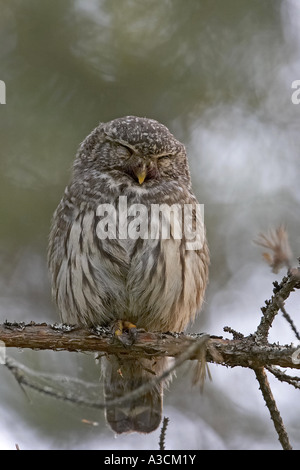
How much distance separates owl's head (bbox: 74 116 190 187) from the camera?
458cm

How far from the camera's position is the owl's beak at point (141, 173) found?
447cm

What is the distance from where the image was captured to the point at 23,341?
3770 mm

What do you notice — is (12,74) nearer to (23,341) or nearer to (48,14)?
(48,14)

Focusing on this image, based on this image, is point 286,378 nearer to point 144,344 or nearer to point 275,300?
point 275,300

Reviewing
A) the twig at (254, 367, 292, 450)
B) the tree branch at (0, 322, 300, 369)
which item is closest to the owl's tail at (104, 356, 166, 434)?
→ the tree branch at (0, 322, 300, 369)

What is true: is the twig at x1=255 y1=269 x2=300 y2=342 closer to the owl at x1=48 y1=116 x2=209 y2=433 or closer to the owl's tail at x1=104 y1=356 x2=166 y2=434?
the owl at x1=48 y1=116 x2=209 y2=433

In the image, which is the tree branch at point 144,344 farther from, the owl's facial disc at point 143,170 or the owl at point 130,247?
the owl's facial disc at point 143,170

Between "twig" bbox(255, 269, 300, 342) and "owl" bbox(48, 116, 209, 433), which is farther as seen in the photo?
"owl" bbox(48, 116, 209, 433)

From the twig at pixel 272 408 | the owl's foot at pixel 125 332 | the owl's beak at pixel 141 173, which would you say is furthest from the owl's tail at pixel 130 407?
the twig at pixel 272 408

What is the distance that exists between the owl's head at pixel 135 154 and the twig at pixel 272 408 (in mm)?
1563

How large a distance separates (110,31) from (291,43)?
1.52m

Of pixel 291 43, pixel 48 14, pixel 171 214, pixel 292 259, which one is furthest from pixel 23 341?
pixel 291 43

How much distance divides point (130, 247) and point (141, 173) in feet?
1.60
